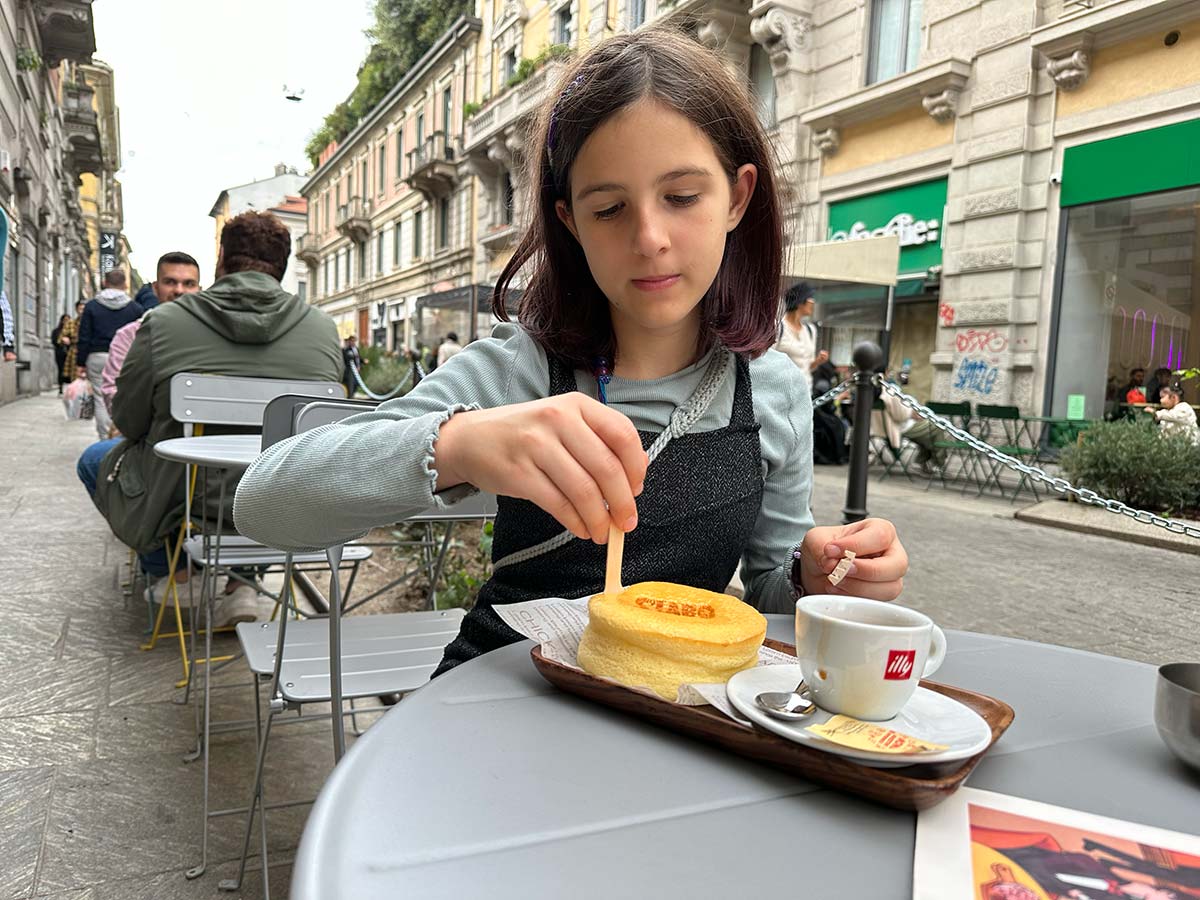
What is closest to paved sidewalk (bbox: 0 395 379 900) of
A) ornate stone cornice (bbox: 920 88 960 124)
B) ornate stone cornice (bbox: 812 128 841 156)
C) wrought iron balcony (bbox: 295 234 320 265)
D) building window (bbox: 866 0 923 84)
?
ornate stone cornice (bbox: 920 88 960 124)

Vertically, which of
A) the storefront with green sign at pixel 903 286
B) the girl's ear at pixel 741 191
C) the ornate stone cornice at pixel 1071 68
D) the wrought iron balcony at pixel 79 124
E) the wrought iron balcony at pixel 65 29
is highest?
the wrought iron balcony at pixel 79 124

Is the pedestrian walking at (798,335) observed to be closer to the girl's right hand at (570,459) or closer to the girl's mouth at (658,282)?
the girl's mouth at (658,282)

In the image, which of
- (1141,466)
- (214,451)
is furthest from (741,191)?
(1141,466)

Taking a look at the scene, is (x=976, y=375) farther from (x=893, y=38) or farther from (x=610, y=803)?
(x=610, y=803)

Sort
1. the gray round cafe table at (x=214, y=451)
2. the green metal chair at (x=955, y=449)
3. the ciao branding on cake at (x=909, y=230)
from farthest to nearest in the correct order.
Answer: the ciao branding on cake at (x=909, y=230) < the green metal chair at (x=955, y=449) < the gray round cafe table at (x=214, y=451)

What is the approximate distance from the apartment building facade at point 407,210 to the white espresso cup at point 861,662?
47.4 feet

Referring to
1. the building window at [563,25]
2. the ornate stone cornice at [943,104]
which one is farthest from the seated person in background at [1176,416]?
the building window at [563,25]

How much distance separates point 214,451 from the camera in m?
2.22

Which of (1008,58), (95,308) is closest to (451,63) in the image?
(1008,58)

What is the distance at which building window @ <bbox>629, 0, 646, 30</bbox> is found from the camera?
15823 millimetres

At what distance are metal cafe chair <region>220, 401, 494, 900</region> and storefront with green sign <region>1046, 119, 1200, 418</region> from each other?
881 centimetres

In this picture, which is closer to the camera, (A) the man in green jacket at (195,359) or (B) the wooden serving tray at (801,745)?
(B) the wooden serving tray at (801,745)

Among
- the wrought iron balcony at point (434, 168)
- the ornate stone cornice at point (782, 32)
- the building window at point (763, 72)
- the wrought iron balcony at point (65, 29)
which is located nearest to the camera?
the ornate stone cornice at point (782, 32)

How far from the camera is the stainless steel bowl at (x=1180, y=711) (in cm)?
75
